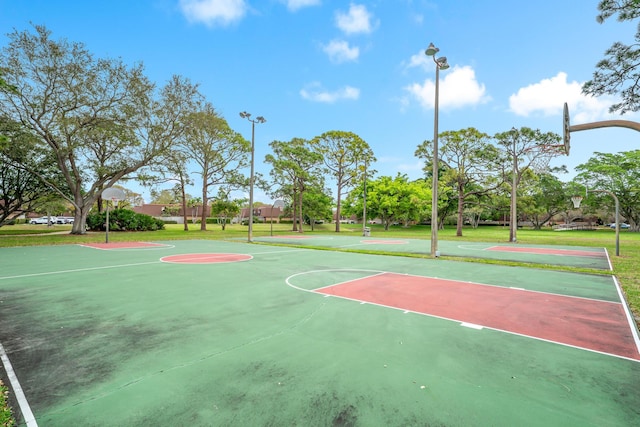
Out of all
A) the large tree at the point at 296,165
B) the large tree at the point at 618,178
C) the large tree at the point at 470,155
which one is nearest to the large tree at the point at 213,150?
the large tree at the point at 296,165

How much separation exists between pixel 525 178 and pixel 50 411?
2857cm

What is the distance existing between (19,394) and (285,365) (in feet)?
7.41

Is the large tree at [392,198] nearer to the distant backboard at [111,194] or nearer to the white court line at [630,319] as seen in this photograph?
the distant backboard at [111,194]

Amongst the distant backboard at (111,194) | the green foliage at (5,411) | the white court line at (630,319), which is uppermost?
the distant backboard at (111,194)

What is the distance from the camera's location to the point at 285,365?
3102mm

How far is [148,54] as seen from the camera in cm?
2048

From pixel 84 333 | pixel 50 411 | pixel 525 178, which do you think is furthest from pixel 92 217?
pixel 525 178

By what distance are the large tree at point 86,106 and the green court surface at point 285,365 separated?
60.5 ft

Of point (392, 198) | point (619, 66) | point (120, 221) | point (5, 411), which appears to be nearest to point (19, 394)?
point (5, 411)

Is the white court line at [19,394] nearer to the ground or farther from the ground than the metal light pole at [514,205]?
nearer to the ground

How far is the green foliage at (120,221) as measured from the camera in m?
25.8

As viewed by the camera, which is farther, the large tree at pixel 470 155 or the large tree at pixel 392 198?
the large tree at pixel 392 198

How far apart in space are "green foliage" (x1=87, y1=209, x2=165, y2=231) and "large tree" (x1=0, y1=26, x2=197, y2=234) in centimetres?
278

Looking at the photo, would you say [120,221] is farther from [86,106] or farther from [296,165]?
[296,165]
